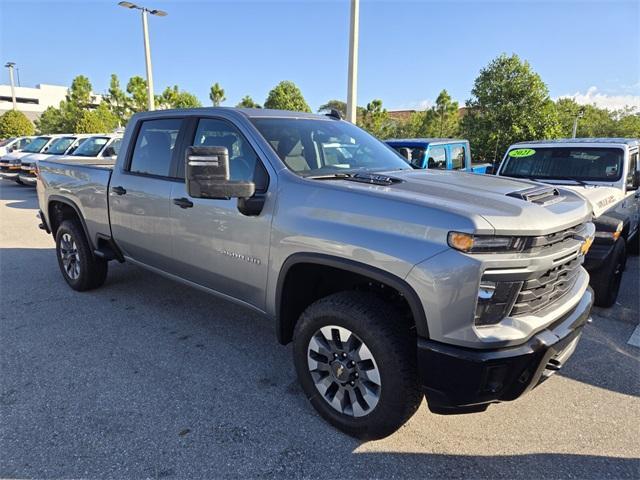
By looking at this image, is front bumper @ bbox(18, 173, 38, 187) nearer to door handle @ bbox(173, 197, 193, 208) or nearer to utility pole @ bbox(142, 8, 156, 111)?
utility pole @ bbox(142, 8, 156, 111)

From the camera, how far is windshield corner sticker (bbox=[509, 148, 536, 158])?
6602mm

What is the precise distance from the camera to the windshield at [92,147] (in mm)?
11698

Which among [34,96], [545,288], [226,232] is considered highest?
[34,96]

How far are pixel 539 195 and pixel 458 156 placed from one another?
7.42m

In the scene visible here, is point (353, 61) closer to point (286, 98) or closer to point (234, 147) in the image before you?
point (234, 147)

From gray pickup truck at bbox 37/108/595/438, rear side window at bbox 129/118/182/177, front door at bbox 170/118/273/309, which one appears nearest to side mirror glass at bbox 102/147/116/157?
rear side window at bbox 129/118/182/177

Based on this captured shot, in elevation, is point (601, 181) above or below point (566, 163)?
below

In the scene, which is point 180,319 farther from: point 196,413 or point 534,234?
point 534,234

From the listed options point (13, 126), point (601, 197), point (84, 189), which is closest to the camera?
point (84, 189)

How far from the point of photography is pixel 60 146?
14422 mm

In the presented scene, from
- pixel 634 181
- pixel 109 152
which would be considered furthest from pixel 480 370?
pixel 109 152

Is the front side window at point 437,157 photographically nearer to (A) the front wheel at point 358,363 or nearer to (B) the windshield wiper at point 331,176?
(B) the windshield wiper at point 331,176

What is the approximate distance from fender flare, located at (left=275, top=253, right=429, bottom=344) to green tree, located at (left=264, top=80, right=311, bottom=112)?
3130 centimetres

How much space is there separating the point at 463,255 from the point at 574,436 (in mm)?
1541
